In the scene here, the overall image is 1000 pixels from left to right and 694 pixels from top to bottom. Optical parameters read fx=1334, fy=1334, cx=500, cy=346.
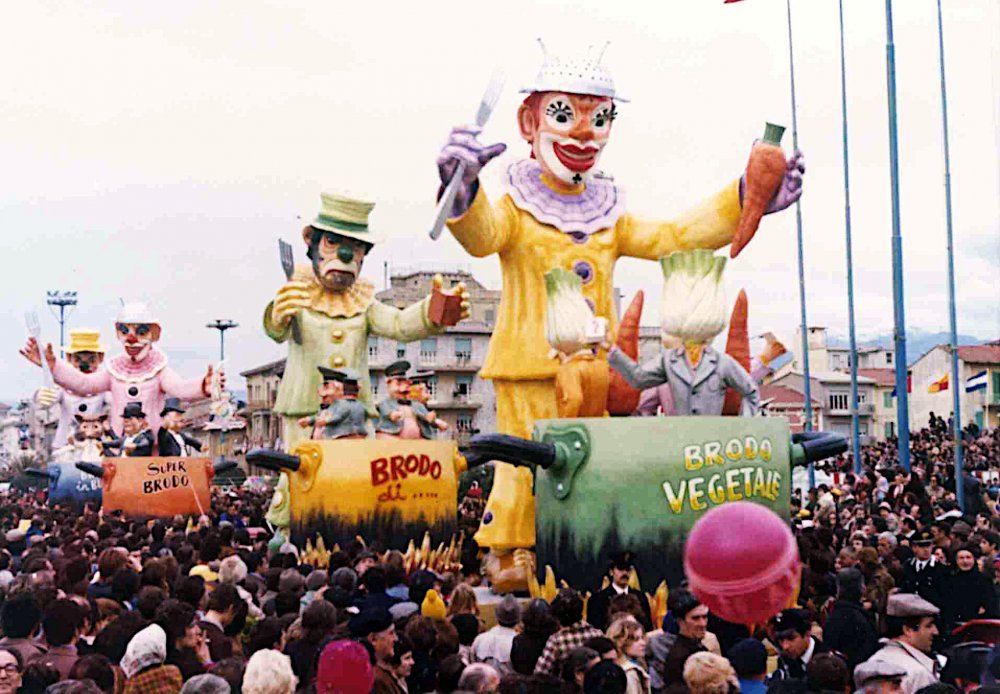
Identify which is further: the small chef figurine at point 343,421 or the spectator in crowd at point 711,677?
the small chef figurine at point 343,421

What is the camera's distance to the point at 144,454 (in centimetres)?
1862

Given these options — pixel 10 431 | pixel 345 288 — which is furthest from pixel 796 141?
pixel 10 431

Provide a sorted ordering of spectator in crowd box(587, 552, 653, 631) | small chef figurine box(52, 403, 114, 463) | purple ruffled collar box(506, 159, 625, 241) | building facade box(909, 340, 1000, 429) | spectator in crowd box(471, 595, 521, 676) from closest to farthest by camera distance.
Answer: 1. spectator in crowd box(471, 595, 521, 676)
2. spectator in crowd box(587, 552, 653, 631)
3. purple ruffled collar box(506, 159, 625, 241)
4. small chef figurine box(52, 403, 114, 463)
5. building facade box(909, 340, 1000, 429)

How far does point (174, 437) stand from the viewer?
62.3 feet

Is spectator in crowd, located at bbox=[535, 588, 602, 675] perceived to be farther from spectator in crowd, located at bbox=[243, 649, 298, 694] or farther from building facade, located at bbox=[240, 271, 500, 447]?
building facade, located at bbox=[240, 271, 500, 447]

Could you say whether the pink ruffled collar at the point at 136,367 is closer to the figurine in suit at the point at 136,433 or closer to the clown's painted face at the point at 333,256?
the figurine in suit at the point at 136,433

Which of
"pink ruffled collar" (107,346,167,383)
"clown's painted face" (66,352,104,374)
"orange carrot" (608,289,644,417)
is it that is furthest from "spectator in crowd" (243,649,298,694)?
"clown's painted face" (66,352,104,374)

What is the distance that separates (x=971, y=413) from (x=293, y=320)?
3813 centimetres

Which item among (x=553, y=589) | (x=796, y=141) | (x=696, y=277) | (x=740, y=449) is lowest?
(x=553, y=589)

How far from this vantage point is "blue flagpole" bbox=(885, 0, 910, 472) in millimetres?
17297

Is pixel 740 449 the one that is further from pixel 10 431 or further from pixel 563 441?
pixel 10 431

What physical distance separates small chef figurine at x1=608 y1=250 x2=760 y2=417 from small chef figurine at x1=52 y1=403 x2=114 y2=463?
13.0 m

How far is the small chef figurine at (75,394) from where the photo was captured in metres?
22.7

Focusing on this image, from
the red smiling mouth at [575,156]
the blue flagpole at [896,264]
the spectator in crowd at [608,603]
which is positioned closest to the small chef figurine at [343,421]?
the red smiling mouth at [575,156]
